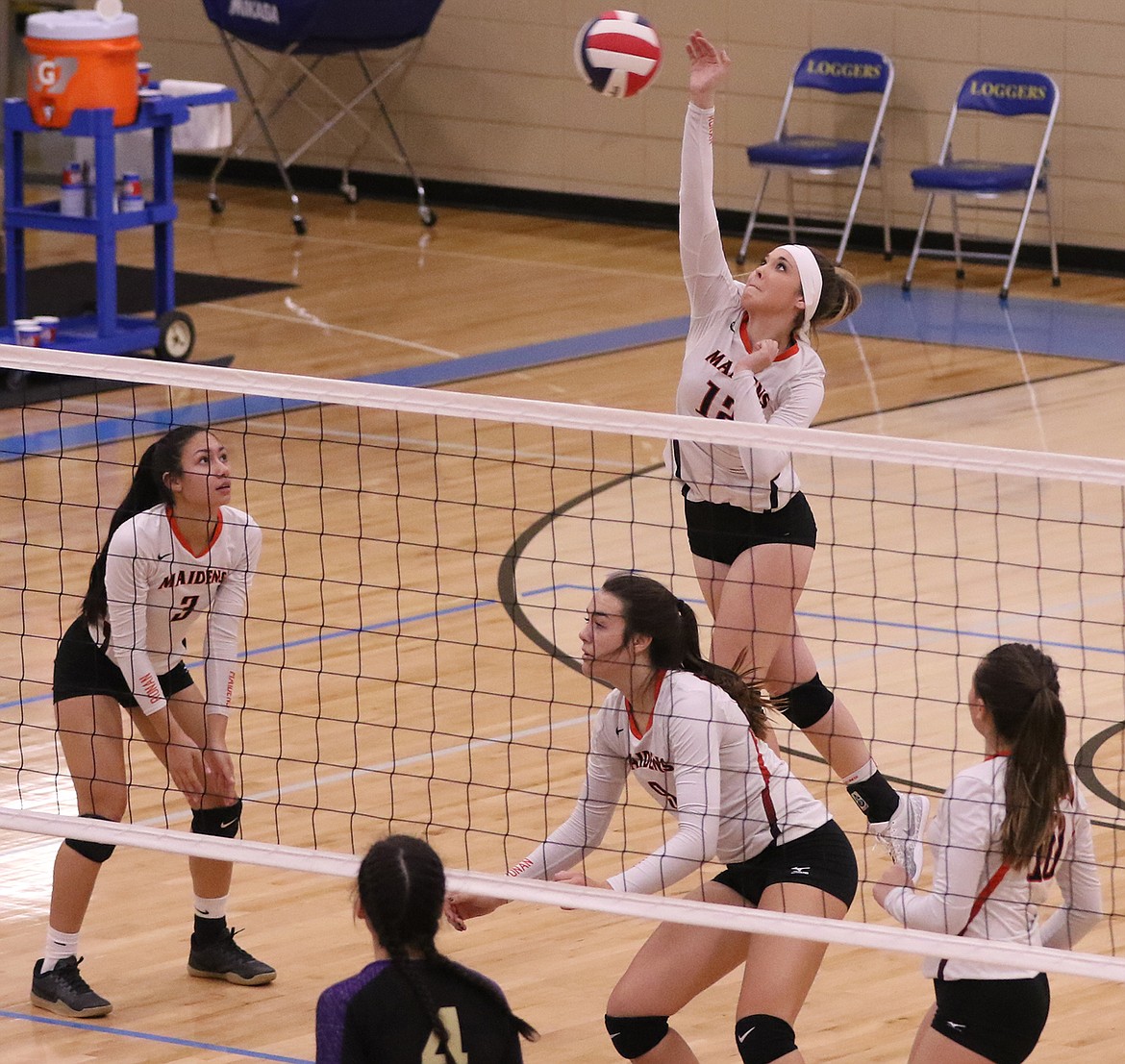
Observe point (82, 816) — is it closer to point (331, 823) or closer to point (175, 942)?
point (175, 942)

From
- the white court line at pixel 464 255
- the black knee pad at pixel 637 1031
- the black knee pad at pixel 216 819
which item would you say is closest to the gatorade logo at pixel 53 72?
the white court line at pixel 464 255

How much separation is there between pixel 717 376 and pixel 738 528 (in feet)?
1.32

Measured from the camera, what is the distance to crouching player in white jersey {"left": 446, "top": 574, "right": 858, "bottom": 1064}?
426cm

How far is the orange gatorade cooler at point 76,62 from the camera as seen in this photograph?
1087 centimetres

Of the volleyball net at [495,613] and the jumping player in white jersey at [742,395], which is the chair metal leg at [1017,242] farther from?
the jumping player in white jersey at [742,395]

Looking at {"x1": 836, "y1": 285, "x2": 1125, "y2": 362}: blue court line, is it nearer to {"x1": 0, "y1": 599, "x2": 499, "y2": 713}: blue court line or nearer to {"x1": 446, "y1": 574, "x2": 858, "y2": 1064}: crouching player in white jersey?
{"x1": 0, "y1": 599, "x2": 499, "y2": 713}: blue court line

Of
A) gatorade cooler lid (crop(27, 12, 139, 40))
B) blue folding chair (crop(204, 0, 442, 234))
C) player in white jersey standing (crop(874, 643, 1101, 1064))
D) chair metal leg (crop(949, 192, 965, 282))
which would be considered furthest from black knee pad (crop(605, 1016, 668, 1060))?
blue folding chair (crop(204, 0, 442, 234))

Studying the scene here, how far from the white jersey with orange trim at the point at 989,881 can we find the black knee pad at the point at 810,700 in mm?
1831

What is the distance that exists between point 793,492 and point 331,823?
1601 millimetres

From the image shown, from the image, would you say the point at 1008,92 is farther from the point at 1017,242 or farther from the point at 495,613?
the point at 495,613

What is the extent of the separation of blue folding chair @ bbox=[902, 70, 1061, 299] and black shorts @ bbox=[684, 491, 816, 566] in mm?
8246

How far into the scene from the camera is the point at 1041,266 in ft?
47.8

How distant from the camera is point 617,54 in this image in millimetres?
7699

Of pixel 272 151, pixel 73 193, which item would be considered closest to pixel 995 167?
pixel 272 151
